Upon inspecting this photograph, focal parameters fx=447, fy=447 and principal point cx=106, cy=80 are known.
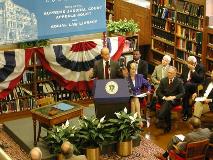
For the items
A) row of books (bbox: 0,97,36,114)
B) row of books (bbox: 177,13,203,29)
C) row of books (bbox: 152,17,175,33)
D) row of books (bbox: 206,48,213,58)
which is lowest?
row of books (bbox: 0,97,36,114)

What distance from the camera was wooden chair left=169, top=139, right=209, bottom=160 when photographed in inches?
256

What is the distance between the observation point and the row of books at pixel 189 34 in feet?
35.5

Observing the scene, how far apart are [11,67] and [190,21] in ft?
15.0

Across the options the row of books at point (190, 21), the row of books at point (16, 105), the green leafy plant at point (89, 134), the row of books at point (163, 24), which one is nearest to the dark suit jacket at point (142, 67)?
the row of books at point (190, 21)

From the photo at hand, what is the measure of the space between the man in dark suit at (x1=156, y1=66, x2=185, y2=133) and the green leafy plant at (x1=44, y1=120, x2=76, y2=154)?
2.20 metres

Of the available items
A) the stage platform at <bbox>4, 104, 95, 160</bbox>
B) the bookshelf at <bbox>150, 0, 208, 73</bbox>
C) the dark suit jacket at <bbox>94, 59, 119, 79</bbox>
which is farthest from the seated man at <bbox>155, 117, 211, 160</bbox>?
the bookshelf at <bbox>150, 0, 208, 73</bbox>

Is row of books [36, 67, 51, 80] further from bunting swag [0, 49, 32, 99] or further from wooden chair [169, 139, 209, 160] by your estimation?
wooden chair [169, 139, 209, 160]

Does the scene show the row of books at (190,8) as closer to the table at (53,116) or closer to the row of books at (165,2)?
the row of books at (165,2)

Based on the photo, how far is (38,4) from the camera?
9.29 metres

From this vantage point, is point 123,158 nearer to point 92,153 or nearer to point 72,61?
point 92,153

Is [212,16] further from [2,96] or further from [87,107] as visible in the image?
[2,96]

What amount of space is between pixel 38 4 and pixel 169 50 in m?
4.37

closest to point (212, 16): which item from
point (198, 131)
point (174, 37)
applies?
point (174, 37)

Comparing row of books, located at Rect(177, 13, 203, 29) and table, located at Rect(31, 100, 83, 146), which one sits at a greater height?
row of books, located at Rect(177, 13, 203, 29)
